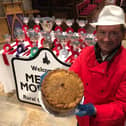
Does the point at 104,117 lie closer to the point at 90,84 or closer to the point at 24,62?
the point at 90,84

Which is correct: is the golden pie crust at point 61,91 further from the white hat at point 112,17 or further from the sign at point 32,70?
the sign at point 32,70

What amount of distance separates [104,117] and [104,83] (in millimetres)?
188

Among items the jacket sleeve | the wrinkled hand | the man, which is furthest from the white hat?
the wrinkled hand

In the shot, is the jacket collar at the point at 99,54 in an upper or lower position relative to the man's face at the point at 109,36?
lower

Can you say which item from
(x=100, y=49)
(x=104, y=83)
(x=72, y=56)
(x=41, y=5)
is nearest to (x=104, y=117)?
(x=104, y=83)

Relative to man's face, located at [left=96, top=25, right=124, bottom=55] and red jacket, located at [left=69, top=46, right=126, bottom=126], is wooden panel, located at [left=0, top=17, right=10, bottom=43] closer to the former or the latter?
red jacket, located at [left=69, top=46, right=126, bottom=126]

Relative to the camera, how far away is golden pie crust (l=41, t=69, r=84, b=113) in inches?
32.5

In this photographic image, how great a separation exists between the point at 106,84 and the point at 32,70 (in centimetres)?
97

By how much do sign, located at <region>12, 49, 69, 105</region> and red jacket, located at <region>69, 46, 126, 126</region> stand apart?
1.80ft

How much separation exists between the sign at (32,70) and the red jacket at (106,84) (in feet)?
1.80

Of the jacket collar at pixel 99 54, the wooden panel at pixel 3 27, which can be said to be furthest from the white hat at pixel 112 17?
the wooden panel at pixel 3 27

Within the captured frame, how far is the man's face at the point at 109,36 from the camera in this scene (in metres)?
0.91

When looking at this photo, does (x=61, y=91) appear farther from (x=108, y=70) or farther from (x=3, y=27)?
(x=3, y=27)

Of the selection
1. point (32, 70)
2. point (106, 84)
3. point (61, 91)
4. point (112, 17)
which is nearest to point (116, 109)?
point (106, 84)
